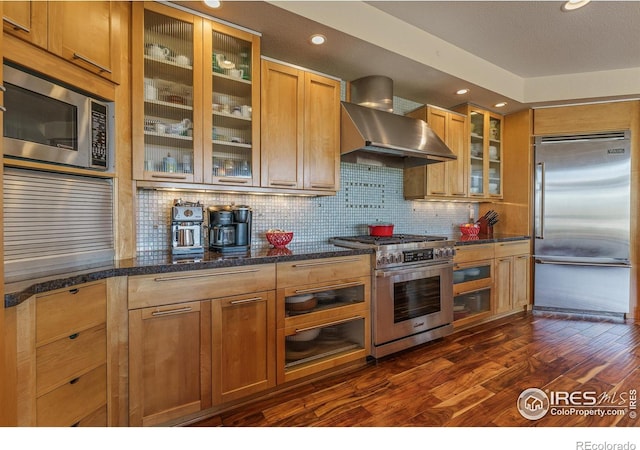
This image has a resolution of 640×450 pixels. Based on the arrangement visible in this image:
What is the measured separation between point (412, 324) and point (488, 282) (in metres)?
1.27

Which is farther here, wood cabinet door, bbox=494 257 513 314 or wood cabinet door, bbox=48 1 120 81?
wood cabinet door, bbox=494 257 513 314

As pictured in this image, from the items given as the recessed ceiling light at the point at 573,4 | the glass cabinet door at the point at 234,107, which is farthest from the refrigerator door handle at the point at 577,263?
the glass cabinet door at the point at 234,107

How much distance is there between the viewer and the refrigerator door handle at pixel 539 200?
367 centimetres

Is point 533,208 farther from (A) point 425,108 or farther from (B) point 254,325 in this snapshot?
(B) point 254,325

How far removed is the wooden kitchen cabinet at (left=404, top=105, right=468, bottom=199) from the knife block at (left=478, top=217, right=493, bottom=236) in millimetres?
675

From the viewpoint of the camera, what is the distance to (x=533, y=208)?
3.73 metres

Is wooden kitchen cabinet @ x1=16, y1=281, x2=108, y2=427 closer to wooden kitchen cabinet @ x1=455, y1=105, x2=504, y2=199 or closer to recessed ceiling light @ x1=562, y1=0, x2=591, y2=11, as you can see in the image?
recessed ceiling light @ x1=562, y1=0, x2=591, y2=11

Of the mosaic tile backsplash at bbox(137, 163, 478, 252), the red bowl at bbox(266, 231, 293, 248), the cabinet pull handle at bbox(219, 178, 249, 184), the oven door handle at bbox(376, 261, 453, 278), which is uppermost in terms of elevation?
the cabinet pull handle at bbox(219, 178, 249, 184)

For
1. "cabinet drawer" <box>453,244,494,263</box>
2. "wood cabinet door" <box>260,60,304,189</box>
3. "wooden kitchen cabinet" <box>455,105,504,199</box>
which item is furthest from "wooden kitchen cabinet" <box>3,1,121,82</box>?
"wooden kitchen cabinet" <box>455,105,504,199</box>

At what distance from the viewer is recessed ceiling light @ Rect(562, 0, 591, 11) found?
220cm

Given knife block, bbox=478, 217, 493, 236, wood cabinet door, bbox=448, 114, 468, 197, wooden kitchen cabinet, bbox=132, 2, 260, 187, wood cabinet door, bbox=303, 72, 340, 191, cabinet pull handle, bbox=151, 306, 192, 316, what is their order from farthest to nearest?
1. knife block, bbox=478, 217, 493, 236
2. wood cabinet door, bbox=448, 114, 468, 197
3. wood cabinet door, bbox=303, 72, 340, 191
4. wooden kitchen cabinet, bbox=132, 2, 260, 187
5. cabinet pull handle, bbox=151, 306, 192, 316

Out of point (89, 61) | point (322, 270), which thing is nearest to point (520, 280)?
point (322, 270)
